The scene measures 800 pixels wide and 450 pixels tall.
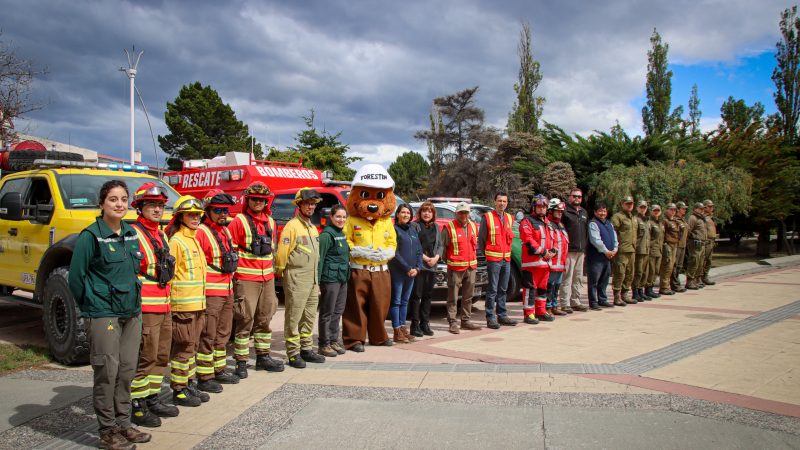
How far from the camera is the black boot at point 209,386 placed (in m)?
5.38

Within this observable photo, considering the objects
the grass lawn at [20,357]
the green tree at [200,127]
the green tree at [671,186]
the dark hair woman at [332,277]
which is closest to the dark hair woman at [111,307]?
the dark hair woman at [332,277]

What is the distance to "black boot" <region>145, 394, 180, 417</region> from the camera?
4723 mm

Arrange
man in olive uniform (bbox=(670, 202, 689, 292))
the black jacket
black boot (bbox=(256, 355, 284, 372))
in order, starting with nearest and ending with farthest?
1. black boot (bbox=(256, 355, 284, 372))
2. the black jacket
3. man in olive uniform (bbox=(670, 202, 689, 292))

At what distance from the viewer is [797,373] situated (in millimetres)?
5887

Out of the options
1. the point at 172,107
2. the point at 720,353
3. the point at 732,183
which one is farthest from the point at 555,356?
the point at 172,107

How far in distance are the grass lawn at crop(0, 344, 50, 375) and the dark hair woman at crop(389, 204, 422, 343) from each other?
160 inches

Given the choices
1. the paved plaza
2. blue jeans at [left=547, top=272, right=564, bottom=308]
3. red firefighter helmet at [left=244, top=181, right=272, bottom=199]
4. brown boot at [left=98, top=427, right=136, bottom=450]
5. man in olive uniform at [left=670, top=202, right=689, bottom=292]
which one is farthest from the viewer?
man in olive uniform at [left=670, top=202, right=689, bottom=292]

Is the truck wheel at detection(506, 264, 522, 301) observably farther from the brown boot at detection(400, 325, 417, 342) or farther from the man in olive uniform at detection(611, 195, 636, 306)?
the brown boot at detection(400, 325, 417, 342)

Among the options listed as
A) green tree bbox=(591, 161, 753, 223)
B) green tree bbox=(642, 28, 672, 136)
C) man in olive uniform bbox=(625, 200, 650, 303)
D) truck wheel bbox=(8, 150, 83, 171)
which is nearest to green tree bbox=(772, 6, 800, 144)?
green tree bbox=(642, 28, 672, 136)

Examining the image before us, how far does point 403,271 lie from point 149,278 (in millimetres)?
3692

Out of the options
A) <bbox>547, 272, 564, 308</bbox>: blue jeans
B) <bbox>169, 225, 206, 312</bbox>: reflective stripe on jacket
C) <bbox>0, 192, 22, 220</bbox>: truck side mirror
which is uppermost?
<bbox>0, 192, 22, 220</bbox>: truck side mirror

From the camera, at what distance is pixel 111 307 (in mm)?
4113

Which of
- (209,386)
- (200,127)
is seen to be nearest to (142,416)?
(209,386)

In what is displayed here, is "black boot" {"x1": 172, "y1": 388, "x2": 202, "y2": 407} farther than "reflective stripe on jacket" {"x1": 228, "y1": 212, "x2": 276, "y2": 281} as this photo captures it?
No
